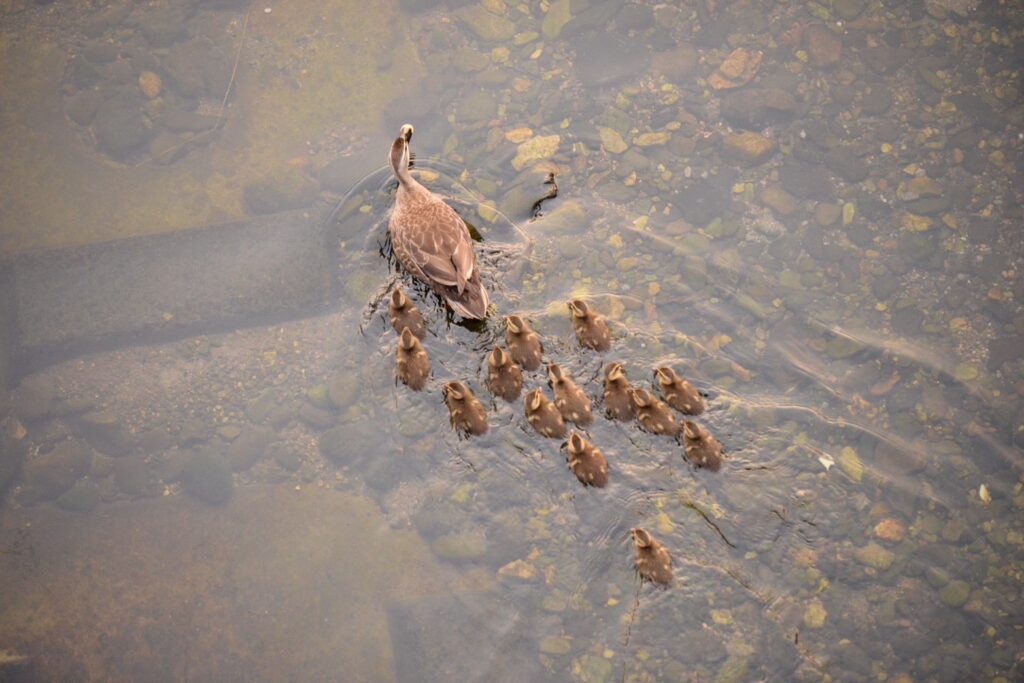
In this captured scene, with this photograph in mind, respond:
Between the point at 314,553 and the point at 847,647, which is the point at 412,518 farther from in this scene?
the point at 847,647

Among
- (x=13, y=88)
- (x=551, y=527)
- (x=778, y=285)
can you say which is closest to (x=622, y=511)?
(x=551, y=527)

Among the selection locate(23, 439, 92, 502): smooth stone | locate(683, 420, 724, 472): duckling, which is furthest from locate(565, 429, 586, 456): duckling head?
locate(23, 439, 92, 502): smooth stone

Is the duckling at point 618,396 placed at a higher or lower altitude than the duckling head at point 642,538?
higher

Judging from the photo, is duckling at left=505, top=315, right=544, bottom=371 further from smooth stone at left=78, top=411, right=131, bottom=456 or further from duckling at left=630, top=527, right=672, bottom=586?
smooth stone at left=78, top=411, right=131, bottom=456

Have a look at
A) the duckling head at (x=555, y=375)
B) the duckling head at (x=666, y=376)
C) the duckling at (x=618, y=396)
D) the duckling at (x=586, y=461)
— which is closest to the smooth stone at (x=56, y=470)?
the duckling head at (x=555, y=375)

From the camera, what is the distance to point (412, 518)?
228 inches

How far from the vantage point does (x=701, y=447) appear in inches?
203

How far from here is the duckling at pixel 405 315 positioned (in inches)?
235

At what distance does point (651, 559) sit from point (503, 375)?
1721 mm

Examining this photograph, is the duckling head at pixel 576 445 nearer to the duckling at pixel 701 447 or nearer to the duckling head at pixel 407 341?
the duckling at pixel 701 447

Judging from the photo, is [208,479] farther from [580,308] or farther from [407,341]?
[580,308]

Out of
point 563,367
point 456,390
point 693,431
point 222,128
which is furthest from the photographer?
point 222,128

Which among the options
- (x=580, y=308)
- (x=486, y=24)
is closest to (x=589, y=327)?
(x=580, y=308)

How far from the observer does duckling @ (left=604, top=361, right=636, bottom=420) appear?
532 cm
